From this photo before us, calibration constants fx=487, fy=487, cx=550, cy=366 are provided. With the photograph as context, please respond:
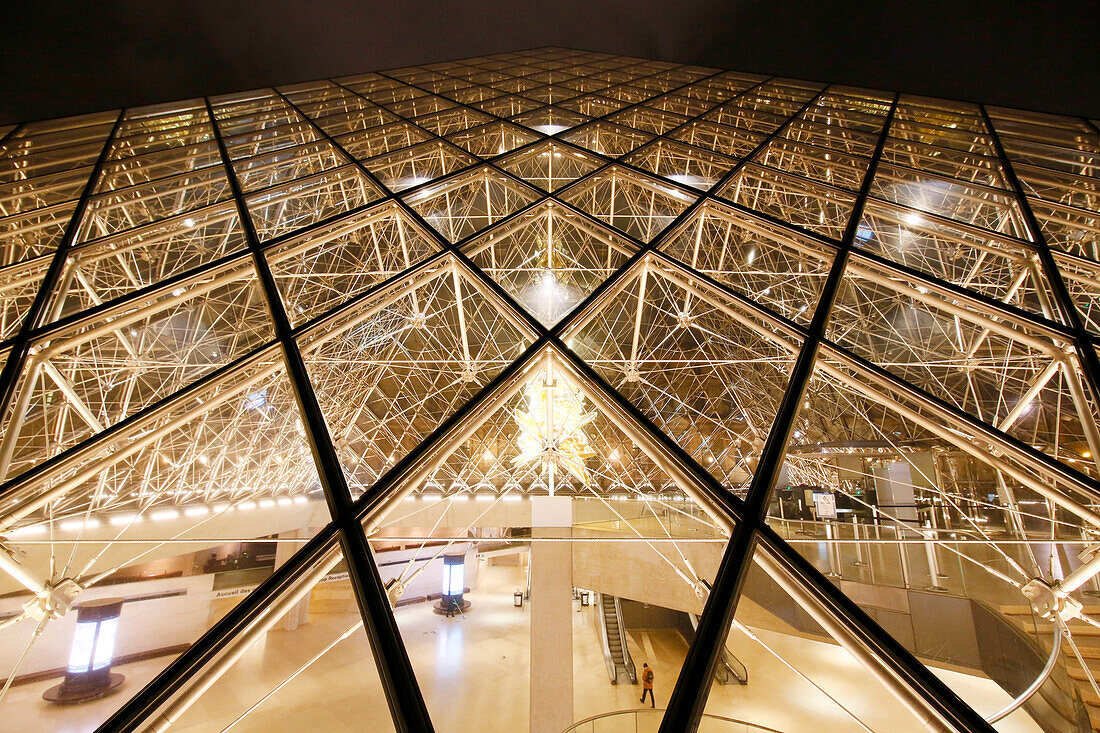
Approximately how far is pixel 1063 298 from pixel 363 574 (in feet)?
17.0

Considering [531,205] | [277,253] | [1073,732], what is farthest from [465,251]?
[1073,732]

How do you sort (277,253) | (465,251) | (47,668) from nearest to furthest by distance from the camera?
(277,253), (465,251), (47,668)

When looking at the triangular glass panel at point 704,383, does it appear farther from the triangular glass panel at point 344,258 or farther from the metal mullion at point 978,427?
the metal mullion at point 978,427

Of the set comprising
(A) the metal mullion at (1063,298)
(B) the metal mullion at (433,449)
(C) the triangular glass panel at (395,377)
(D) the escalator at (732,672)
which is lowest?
(D) the escalator at (732,672)

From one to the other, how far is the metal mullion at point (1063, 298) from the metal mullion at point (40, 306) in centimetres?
667

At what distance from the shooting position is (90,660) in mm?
9367

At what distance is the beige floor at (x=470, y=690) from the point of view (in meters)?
8.81

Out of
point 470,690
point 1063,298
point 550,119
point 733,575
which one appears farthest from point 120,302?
point 470,690

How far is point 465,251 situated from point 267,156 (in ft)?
13.6

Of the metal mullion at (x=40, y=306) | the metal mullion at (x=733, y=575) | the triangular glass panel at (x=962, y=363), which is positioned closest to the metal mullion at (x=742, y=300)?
the metal mullion at (x=733, y=575)

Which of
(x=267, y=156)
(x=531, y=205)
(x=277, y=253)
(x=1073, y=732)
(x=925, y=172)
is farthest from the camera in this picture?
(x=267, y=156)

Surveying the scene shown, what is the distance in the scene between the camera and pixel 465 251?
16.1ft

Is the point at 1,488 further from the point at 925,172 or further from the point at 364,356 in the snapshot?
the point at 364,356

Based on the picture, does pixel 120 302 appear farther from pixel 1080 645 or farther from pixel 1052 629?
pixel 1080 645
